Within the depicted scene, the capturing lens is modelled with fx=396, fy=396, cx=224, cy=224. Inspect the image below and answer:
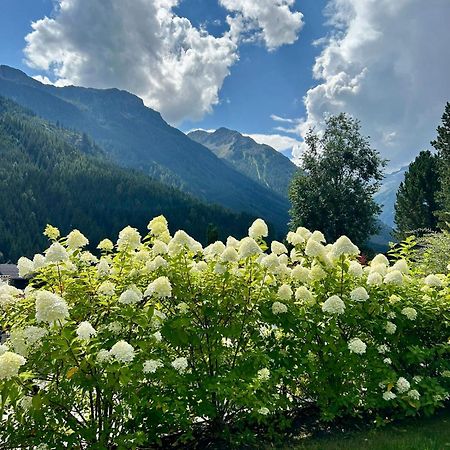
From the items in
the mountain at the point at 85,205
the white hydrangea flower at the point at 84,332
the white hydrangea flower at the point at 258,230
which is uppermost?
the white hydrangea flower at the point at 258,230

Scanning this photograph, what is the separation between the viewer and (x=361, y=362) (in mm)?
5473

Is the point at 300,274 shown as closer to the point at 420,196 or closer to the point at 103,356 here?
the point at 103,356

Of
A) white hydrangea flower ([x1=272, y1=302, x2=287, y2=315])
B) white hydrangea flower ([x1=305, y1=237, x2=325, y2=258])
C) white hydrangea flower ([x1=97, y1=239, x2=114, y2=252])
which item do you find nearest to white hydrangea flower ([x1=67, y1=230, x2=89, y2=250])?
white hydrangea flower ([x1=97, y1=239, x2=114, y2=252])

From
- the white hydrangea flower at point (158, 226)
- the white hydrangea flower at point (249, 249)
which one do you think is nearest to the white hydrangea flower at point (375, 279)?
the white hydrangea flower at point (249, 249)

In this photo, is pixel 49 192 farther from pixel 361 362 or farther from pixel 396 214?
pixel 361 362

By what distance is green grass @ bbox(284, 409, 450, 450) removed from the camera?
4984 millimetres

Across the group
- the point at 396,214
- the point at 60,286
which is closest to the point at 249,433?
the point at 60,286

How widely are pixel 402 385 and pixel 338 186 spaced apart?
113 feet

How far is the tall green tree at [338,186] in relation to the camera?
37000mm

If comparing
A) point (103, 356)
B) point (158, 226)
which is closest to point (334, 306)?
point (158, 226)

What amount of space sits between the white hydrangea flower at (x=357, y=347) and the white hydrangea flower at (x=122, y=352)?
299 centimetres

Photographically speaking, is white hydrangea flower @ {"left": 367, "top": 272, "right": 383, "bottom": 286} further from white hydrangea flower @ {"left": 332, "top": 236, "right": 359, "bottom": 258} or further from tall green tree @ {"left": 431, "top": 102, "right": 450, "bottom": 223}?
tall green tree @ {"left": 431, "top": 102, "right": 450, "bottom": 223}

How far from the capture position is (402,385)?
544cm

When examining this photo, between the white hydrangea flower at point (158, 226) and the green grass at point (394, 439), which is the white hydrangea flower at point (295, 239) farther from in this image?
the green grass at point (394, 439)
